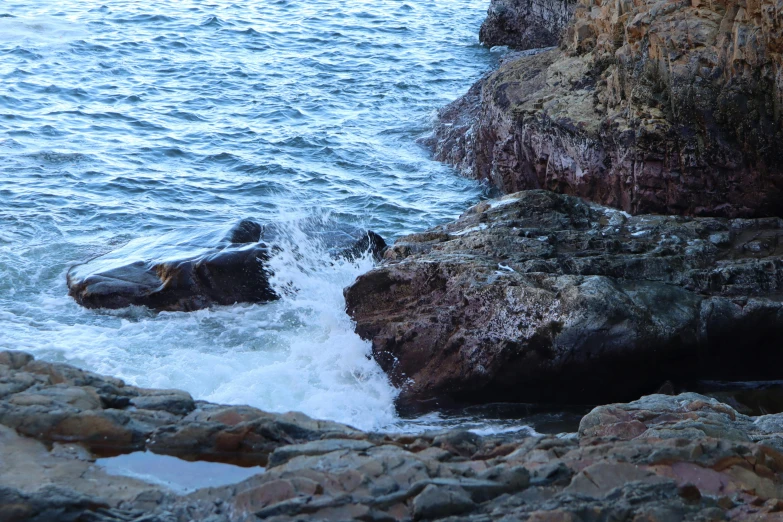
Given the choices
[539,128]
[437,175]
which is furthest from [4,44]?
[539,128]

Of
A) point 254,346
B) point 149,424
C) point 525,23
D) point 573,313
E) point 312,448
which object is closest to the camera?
point 312,448

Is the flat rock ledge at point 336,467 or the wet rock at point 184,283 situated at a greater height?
the flat rock ledge at point 336,467

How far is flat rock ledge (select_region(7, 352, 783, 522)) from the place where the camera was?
13.3 feet

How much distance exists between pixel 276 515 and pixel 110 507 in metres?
0.79

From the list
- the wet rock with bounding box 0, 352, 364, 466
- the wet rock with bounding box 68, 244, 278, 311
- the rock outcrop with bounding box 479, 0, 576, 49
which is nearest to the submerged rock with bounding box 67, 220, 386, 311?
the wet rock with bounding box 68, 244, 278, 311

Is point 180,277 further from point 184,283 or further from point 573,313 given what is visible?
Answer: point 573,313

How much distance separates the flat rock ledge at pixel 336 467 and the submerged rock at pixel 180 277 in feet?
13.0

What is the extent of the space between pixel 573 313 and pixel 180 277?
4.30 m

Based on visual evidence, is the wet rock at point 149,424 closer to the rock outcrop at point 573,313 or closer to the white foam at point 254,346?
the white foam at point 254,346

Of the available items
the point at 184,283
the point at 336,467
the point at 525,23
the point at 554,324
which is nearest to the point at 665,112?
the point at 554,324

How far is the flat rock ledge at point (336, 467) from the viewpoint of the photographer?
13.3 ft

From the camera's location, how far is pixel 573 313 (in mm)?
7293

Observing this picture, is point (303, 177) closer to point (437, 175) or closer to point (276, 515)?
point (437, 175)

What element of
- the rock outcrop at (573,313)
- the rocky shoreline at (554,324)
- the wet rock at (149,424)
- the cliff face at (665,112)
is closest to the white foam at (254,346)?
the rocky shoreline at (554,324)
